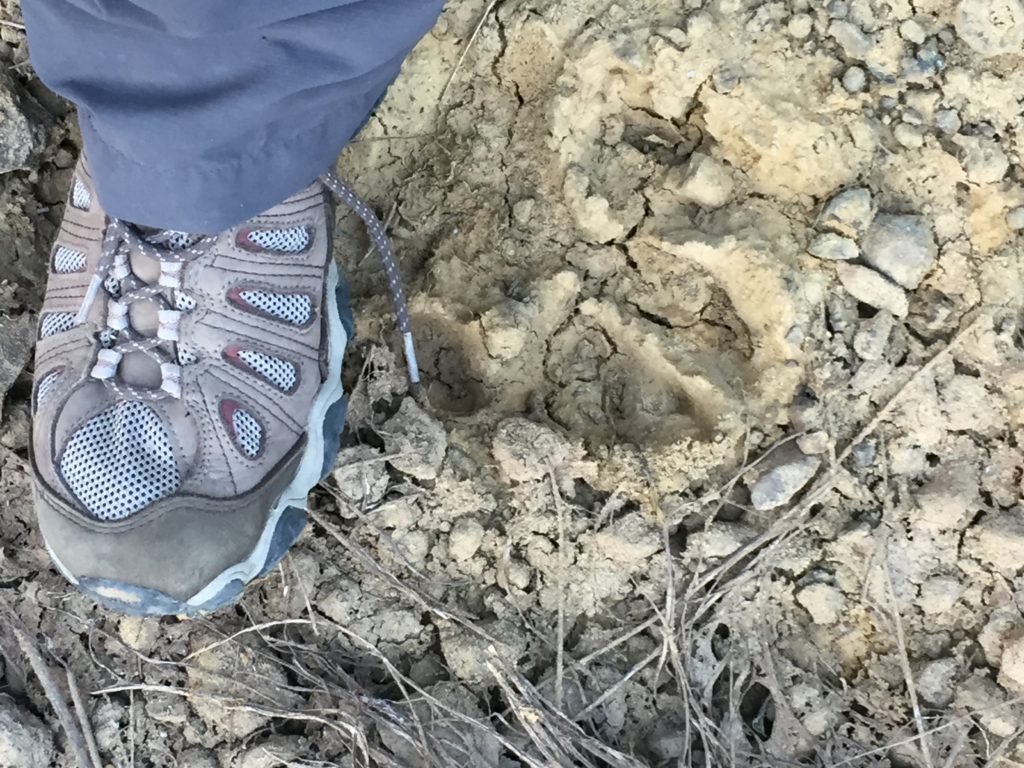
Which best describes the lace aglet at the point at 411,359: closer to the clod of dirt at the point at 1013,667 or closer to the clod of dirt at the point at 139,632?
the clod of dirt at the point at 139,632

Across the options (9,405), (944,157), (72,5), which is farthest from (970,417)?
(9,405)

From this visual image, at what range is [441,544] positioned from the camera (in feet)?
4.76

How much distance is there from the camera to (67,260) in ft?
4.57

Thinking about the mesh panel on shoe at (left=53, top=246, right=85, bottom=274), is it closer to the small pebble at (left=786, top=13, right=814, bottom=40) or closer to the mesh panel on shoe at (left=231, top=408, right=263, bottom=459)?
the mesh panel on shoe at (left=231, top=408, right=263, bottom=459)

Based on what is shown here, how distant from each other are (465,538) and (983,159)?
959mm

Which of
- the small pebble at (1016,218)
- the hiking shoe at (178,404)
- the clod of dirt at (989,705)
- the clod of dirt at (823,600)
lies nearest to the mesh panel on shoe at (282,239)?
the hiking shoe at (178,404)

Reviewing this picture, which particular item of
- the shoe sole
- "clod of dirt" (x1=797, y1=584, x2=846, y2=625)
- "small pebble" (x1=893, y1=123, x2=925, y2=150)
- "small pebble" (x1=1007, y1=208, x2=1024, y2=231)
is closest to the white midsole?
the shoe sole

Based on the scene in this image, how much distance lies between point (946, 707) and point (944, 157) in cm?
83

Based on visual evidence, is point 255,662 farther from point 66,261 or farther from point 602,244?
point 602,244

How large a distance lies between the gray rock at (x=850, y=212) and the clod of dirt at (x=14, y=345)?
4.19 feet

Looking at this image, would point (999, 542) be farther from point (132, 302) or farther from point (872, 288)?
point (132, 302)

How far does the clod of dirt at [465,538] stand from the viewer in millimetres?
1428

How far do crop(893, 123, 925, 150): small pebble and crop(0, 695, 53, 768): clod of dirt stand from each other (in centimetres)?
162

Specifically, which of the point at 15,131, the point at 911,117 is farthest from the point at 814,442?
the point at 15,131
